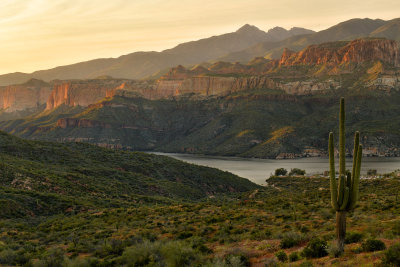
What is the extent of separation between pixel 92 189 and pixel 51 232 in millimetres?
24627

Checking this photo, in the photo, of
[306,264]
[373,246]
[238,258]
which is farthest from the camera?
[238,258]

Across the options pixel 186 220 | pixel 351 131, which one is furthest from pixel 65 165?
pixel 351 131

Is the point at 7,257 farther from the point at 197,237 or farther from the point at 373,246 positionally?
the point at 373,246

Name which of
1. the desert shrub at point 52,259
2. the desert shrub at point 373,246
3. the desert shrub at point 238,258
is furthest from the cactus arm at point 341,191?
the desert shrub at point 52,259

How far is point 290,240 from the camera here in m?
18.7

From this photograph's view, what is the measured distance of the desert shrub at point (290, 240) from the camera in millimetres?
18391

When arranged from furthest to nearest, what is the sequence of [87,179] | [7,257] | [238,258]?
[87,179] < [7,257] < [238,258]

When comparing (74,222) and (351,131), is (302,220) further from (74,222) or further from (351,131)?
(351,131)

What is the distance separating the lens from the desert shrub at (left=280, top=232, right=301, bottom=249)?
724 inches

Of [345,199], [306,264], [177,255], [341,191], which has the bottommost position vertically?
[177,255]

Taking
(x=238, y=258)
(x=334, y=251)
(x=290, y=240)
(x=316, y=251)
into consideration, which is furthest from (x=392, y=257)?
(x=290, y=240)

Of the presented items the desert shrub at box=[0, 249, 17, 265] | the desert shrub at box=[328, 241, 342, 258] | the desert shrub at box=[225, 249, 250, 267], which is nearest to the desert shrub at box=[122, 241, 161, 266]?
the desert shrub at box=[225, 249, 250, 267]

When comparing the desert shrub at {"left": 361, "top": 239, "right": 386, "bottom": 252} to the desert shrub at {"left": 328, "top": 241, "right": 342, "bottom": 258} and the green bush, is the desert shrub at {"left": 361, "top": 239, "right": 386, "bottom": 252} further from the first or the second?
the green bush

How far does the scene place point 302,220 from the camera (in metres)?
26.3
